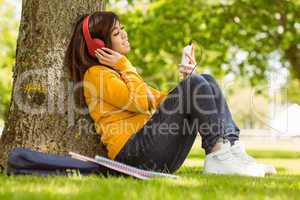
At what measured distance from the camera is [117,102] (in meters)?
4.19

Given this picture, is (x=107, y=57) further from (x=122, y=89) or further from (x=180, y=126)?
(x=180, y=126)

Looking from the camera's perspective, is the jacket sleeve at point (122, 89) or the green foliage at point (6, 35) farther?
the green foliage at point (6, 35)

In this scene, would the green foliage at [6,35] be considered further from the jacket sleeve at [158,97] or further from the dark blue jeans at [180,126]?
the dark blue jeans at [180,126]

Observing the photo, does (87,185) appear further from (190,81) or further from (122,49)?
(122,49)

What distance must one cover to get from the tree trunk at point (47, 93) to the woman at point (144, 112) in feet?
0.56

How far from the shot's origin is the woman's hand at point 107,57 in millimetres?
4344

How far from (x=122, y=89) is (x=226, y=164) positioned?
0.94 meters

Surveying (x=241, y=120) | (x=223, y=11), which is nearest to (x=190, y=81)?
Answer: (x=223, y=11)

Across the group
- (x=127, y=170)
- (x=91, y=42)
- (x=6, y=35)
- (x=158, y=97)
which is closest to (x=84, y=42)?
(x=91, y=42)

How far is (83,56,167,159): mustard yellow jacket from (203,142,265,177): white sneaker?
58 cm

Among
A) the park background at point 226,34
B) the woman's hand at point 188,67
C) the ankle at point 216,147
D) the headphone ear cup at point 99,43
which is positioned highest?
the park background at point 226,34

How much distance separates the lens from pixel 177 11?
14.5 m

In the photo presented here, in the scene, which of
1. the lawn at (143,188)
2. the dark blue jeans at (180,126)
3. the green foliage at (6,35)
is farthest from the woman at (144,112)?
the green foliage at (6,35)

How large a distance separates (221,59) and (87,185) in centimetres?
1188
